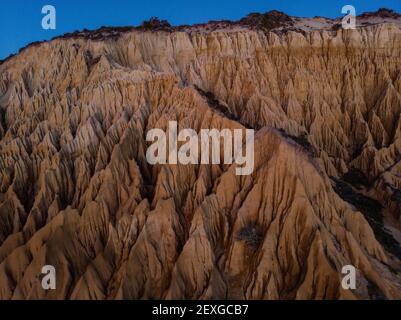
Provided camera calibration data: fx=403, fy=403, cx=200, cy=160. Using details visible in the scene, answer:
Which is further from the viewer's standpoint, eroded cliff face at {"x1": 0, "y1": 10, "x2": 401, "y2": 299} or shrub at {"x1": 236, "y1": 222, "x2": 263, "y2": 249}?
shrub at {"x1": 236, "y1": 222, "x2": 263, "y2": 249}

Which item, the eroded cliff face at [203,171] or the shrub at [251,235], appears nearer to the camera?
the eroded cliff face at [203,171]

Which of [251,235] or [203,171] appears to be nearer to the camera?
[251,235]

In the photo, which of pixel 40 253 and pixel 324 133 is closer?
pixel 40 253

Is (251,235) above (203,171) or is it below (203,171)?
below
